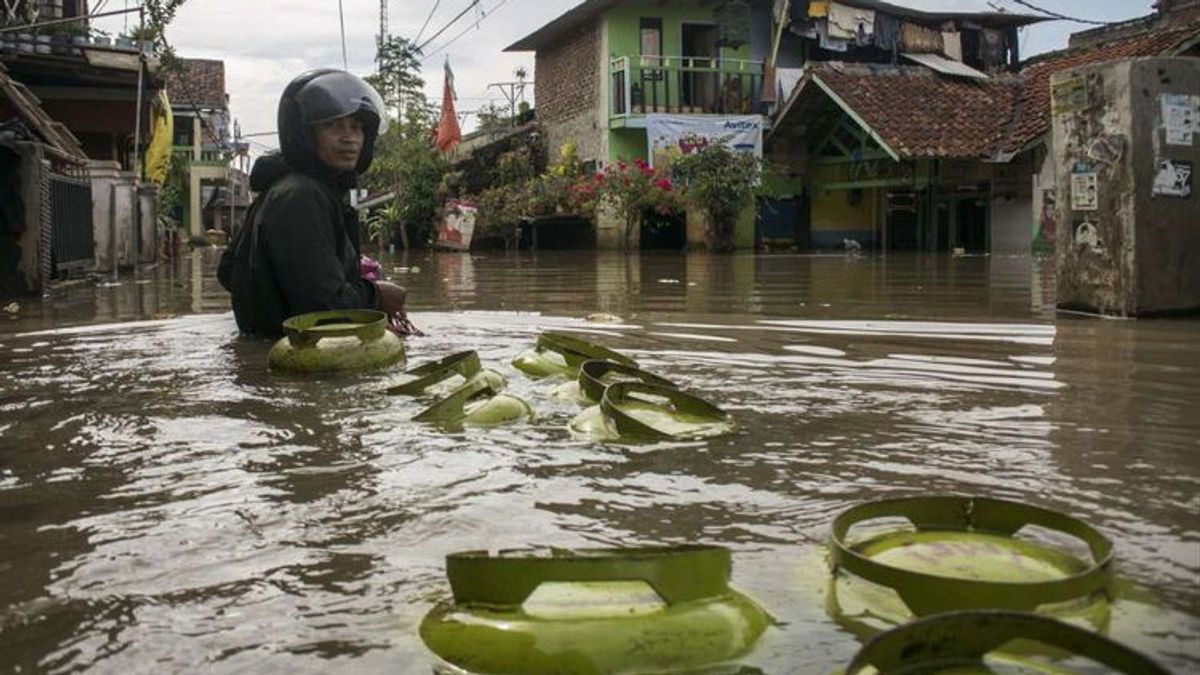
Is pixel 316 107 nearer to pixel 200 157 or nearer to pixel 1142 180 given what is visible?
pixel 1142 180

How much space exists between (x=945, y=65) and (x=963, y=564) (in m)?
23.1

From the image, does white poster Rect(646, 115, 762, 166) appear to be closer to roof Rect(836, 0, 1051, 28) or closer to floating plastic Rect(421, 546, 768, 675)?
roof Rect(836, 0, 1051, 28)

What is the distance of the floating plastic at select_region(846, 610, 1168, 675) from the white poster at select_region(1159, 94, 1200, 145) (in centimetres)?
590

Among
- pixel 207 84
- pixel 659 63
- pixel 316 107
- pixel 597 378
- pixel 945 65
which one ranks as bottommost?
pixel 597 378

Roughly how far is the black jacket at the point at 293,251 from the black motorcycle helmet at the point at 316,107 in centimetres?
11

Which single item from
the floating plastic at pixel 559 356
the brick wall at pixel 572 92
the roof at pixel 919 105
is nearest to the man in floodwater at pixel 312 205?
the floating plastic at pixel 559 356

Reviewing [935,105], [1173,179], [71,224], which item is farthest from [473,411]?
[935,105]

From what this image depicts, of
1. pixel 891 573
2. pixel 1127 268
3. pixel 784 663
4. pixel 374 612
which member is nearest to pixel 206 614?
pixel 374 612

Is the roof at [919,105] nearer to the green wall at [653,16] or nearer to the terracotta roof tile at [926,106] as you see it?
the terracotta roof tile at [926,106]

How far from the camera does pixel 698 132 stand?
76.3 feet

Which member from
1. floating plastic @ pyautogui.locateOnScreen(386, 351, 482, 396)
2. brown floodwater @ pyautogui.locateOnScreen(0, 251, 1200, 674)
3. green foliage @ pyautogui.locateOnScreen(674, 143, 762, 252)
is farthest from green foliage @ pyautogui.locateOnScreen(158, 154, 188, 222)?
floating plastic @ pyautogui.locateOnScreen(386, 351, 482, 396)

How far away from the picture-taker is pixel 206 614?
6.06 feet

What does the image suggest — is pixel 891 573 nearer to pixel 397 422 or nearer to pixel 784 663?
pixel 784 663

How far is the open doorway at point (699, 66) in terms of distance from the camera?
2427 centimetres
